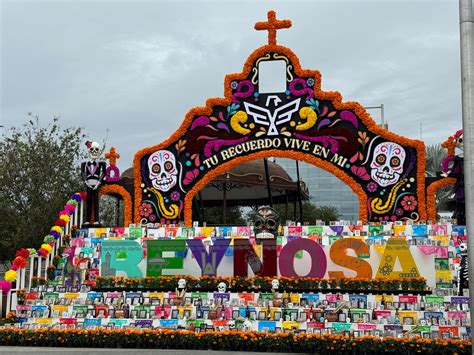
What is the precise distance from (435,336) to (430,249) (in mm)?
3089

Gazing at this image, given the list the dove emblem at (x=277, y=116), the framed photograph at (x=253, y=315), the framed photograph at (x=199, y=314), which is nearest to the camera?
the framed photograph at (x=253, y=315)

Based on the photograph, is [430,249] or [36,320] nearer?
[36,320]

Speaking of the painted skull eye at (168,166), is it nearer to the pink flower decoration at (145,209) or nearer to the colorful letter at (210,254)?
the pink flower decoration at (145,209)

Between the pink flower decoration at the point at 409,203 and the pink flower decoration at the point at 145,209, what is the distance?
6.96 m

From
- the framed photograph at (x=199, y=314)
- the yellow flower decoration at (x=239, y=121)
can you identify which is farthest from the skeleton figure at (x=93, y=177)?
the framed photograph at (x=199, y=314)

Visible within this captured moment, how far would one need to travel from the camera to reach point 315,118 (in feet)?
52.8

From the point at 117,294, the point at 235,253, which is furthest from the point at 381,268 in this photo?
the point at 117,294

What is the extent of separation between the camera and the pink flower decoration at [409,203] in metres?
15.4

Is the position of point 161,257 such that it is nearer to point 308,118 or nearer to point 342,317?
point 342,317

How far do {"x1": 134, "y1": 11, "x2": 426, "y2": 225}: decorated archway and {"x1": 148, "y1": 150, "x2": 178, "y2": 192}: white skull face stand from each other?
0.03m

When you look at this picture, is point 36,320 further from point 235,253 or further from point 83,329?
point 235,253

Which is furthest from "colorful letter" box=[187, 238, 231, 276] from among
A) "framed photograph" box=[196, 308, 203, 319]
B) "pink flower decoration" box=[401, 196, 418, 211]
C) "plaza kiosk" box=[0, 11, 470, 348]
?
"pink flower decoration" box=[401, 196, 418, 211]

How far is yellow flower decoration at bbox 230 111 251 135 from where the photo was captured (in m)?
16.4

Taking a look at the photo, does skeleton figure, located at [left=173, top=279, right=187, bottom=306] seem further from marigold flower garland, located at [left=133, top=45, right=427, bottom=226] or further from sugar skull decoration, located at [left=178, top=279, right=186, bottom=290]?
marigold flower garland, located at [left=133, top=45, right=427, bottom=226]
